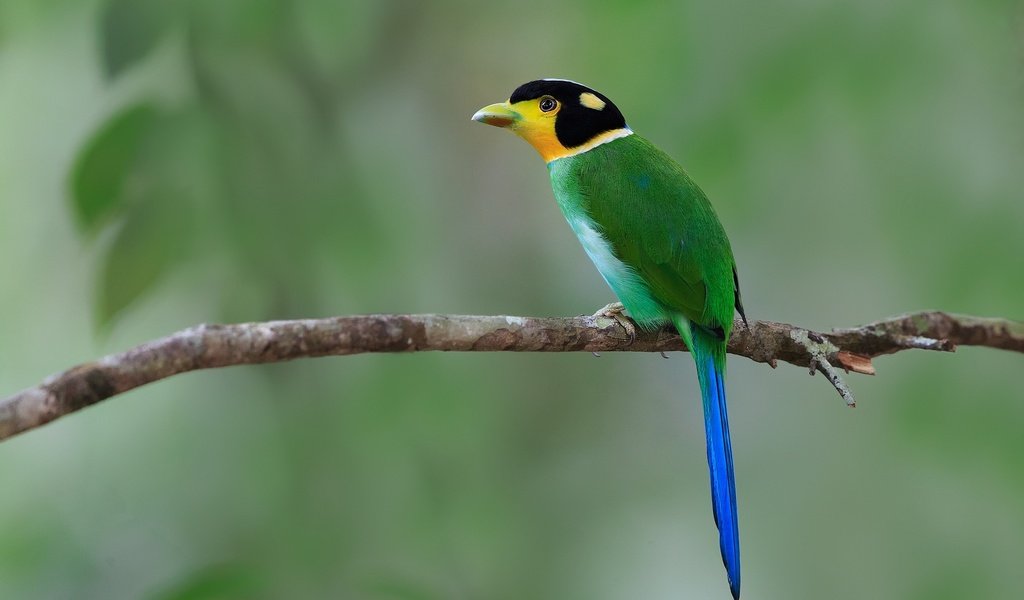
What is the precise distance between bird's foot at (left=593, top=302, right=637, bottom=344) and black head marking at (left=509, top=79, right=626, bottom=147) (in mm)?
448

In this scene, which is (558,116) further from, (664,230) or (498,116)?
(664,230)

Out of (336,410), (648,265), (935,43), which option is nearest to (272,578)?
(336,410)

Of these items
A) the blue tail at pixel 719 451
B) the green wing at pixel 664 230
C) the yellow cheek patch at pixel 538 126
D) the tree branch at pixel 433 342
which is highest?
the yellow cheek patch at pixel 538 126

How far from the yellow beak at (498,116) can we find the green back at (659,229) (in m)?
0.22

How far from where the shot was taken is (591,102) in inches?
92.6

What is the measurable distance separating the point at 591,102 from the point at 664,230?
45cm

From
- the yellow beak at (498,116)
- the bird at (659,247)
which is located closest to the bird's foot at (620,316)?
the bird at (659,247)

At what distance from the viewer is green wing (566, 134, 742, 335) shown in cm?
201

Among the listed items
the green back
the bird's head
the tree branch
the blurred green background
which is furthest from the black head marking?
the tree branch

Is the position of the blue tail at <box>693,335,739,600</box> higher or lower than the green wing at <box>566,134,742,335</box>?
lower

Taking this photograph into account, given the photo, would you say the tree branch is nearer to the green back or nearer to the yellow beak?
the green back

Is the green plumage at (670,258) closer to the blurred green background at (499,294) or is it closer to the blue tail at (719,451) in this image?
the blue tail at (719,451)

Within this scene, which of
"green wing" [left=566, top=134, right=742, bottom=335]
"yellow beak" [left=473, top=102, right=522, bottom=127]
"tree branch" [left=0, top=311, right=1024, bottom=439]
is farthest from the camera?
"yellow beak" [left=473, top=102, right=522, bottom=127]

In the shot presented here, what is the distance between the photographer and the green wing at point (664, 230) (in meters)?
2.01
